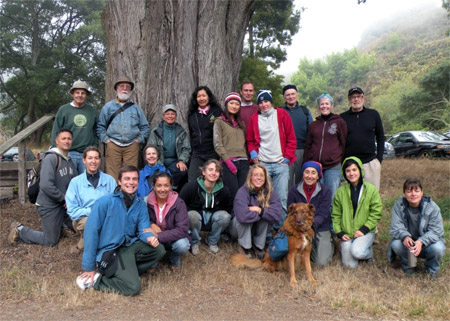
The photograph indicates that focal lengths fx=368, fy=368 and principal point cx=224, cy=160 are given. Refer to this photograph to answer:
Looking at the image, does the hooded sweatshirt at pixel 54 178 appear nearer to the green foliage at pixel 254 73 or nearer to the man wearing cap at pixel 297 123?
the man wearing cap at pixel 297 123

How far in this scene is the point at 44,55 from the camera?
2920 cm

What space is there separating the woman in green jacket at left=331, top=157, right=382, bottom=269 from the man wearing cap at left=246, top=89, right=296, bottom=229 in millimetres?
782

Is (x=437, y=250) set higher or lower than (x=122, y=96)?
lower

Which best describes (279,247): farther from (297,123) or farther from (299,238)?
(297,123)

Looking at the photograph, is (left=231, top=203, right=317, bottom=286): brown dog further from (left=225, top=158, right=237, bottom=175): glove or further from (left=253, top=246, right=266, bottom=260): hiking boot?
(left=225, top=158, right=237, bottom=175): glove

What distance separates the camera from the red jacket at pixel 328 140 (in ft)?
17.3

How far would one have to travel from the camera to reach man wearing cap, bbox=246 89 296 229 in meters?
5.27

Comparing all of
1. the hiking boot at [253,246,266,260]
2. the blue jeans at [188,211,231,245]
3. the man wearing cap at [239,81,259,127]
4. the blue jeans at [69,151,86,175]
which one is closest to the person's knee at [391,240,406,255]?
the hiking boot at [253,246,266,260]

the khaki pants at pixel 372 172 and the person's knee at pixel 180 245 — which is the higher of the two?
the khaki pants at pixel 372 172

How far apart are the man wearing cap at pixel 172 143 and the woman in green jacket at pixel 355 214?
227 centimetres

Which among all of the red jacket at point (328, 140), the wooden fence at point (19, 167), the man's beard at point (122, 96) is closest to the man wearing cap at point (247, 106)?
the red jacket at point (328, 140)

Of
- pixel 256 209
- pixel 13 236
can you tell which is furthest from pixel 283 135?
pixel 13 236

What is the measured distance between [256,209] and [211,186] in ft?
2.26

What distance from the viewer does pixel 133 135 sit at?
18.1 ft
